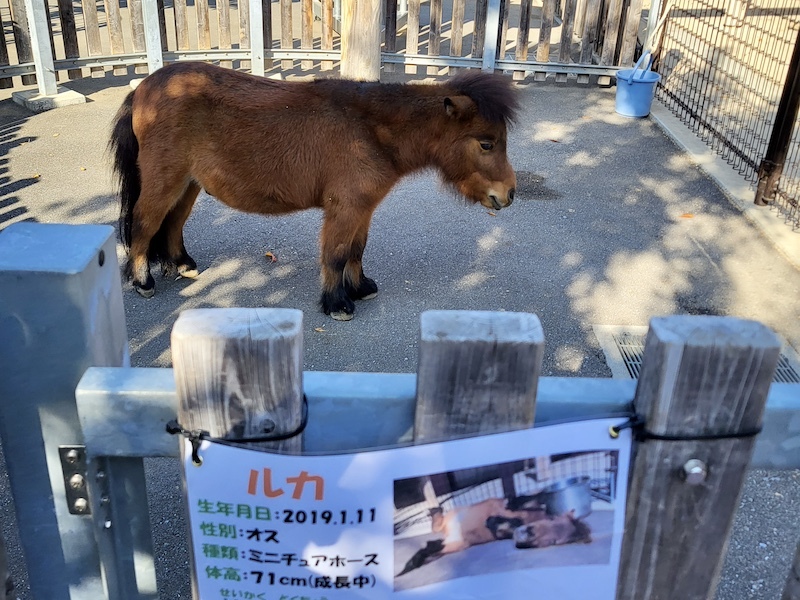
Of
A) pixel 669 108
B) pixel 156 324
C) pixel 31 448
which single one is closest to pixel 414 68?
pixel 669 108

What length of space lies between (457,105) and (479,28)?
5.49 meters

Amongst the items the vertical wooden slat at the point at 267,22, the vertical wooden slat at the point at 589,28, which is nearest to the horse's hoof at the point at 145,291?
the vertical wooden slat at the point at 267,22

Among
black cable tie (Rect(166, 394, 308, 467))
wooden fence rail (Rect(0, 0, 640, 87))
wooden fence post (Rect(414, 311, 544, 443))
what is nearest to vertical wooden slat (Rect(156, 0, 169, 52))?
wooden fence rail (Rect(0, 0, 640, 87))

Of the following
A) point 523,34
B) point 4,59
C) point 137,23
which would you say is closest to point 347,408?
point 4,59

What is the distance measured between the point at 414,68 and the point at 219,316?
28.8 ft

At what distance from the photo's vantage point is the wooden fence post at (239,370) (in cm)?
121

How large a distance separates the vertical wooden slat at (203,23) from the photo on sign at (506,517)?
860 centimetres

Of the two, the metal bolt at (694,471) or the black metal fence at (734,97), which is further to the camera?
the black metal fence at (734,97)

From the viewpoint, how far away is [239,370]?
1224 millimetres

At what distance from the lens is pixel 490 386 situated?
1.25m

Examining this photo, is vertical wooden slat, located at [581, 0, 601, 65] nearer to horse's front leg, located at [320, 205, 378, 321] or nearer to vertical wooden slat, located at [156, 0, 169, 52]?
vertical wooden slat, located at [156, 0, 169, 52]

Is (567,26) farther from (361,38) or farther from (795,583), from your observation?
(795,583)

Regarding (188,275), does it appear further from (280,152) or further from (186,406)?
(186,406)

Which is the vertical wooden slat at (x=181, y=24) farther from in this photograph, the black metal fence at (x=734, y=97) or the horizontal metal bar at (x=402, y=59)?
the black metal fence at (x=734, y=97)
